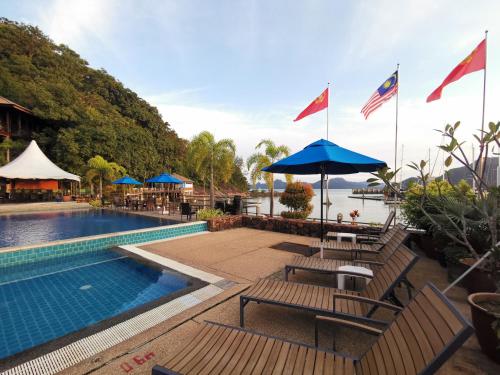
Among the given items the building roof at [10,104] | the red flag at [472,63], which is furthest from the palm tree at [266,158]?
the building roof at [10,104]

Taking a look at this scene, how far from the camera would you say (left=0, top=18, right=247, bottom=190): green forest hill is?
28438 millimetres

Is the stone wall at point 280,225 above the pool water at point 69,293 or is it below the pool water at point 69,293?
above

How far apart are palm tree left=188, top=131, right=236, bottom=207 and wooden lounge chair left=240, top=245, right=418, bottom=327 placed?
10.5m

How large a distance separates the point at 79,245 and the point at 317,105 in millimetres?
8912

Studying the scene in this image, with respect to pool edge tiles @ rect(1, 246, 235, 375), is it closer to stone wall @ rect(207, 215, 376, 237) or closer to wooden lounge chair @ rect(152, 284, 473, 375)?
wooden lounge chair @ rect(152, 284, 473, 375)

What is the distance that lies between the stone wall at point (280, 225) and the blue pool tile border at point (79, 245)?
1273mm

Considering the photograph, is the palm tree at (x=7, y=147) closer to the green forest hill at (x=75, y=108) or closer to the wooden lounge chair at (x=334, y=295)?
the green forest hill at (x=75, y=108)

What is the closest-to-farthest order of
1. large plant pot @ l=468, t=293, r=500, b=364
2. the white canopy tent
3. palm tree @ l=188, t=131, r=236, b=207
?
large plant pot @ l=468, t=293, r=500, b=364 → palm tree @ l=188, t=131, r=236, b=207 → the white canopy tent

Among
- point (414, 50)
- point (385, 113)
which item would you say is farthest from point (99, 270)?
point (414, 50)

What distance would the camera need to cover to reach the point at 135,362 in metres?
2.31

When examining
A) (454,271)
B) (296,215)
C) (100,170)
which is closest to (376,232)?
(454,271)

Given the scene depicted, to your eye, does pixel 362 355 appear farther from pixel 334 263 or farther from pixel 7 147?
pixel 7 147

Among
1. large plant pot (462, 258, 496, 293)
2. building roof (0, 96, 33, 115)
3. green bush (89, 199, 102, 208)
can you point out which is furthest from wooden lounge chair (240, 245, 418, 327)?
building roof (0, 96, 33, 115)

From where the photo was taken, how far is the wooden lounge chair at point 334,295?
2.57 m
